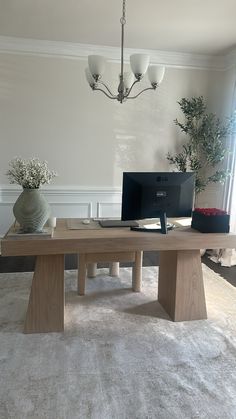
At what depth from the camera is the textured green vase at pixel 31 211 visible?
214 cm

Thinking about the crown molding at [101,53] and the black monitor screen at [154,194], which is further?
the crown molding at [101,53]

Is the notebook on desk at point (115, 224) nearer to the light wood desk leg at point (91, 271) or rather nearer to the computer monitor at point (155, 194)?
the computer monitor at point (155, 194)

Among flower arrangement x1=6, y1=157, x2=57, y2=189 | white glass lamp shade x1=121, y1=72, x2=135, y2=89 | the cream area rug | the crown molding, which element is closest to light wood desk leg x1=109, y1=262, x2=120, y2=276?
the cream area rug

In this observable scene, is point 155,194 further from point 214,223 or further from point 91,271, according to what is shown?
point 91,271

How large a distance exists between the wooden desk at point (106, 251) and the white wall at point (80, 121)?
72.9 inches

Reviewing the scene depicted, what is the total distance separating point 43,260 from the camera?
2.23m

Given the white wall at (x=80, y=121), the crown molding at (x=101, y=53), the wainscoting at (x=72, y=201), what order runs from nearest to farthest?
the crown molding at (x=101, y=53) < the white wall at (x=80, y=121) < the wainscoting at (x=72, y=201)

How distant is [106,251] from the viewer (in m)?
2.20

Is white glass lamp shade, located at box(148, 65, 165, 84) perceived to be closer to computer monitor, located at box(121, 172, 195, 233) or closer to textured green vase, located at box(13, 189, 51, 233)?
computer monitor, located at box(121, 172, 195, 233)

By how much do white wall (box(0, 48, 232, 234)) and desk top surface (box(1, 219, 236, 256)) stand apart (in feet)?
6.51

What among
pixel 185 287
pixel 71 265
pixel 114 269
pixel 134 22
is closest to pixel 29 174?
pixel 185 287

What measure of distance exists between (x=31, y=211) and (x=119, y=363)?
1.14 meters

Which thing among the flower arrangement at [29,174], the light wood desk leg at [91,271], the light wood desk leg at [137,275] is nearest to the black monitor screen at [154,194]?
the flower arrangement at [29,174]

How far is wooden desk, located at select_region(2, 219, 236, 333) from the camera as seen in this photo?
82.5 inches
